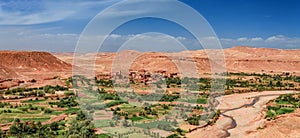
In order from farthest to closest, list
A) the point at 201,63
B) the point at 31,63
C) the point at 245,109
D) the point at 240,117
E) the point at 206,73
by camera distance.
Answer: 1. the point at 201,63
2. the point at 31,63
3. the point at 206,73
4. the point at 245,109
5. the point at 240,117

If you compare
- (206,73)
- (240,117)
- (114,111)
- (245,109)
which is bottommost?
(240,117)

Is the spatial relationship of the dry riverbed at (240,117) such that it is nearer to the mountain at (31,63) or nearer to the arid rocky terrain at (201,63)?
the arid rocky terrain at (201,63)

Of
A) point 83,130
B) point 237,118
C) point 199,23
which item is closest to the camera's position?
point 199,23

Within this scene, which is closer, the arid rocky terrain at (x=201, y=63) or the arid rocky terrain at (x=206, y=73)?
the arid rocky terrain at (x=206, y=73)

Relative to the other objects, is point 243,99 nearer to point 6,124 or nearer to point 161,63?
point 6,124

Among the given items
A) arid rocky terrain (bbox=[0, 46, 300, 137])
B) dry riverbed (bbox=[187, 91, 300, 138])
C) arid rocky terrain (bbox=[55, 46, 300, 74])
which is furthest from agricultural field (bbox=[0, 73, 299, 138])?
arid rocky terrain (bbox=[55, 46, 300, 74])

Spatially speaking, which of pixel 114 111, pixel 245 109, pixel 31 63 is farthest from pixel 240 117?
pixel 31 63

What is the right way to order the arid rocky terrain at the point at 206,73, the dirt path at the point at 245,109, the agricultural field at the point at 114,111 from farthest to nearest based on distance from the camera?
the dirt path at the point at 245,109, the arid rocky terrain at the point at 206,73, the agricultural field at the point at 114,111

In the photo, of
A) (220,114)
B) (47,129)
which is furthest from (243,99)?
(47,129)

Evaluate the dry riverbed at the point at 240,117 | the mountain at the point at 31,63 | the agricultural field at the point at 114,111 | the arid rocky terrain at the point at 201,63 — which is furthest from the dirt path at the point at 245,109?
the mountain at the point at 31,63

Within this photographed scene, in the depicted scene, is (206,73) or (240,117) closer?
(240,117)

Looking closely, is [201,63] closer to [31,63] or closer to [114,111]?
[31,63]
